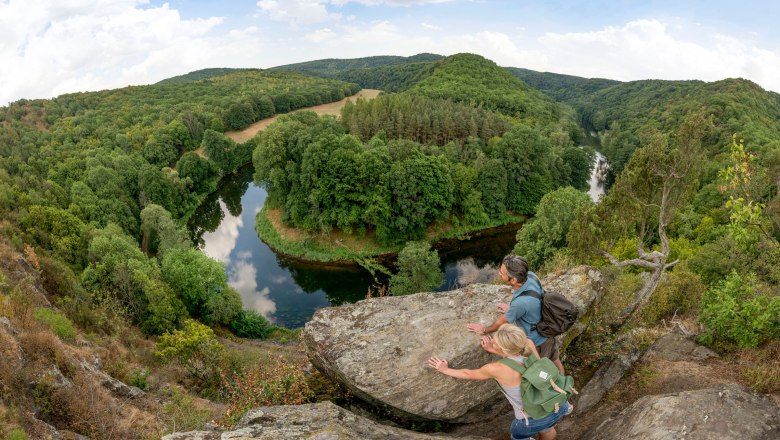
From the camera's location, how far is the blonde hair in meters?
5.52

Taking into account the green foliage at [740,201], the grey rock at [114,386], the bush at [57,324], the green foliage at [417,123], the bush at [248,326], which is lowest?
the bush at [248,326]

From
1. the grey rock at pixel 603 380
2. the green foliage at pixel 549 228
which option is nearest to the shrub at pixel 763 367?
the grey rock at pixel 603 380

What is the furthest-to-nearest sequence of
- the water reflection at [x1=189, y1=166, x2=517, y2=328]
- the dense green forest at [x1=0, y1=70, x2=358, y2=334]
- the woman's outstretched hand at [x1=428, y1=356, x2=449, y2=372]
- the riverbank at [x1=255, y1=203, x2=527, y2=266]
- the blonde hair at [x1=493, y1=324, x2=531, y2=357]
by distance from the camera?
1. the riverbank at [x1=255, y1=203, x2=527, y2=266]
2. the water reflection at [x1=189, y1=166, x2=517, y2=328]
3. the dense green forest at [x1=0, y1=70, x2=358, y2=334]
4. the woman's outstretched hand at [x1=428, y1=356, x2=449, y2=372]
5. the blonde hair at [x1=493, y1=324, x2=531, y2=357]

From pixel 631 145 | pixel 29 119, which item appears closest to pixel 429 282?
pixel 631 145

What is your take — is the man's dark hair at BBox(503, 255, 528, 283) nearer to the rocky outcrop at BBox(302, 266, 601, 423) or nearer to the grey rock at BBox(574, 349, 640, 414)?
the rocky outcrop at BBox(302, 266, 601, 423)

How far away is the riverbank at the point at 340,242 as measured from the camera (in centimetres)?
4100

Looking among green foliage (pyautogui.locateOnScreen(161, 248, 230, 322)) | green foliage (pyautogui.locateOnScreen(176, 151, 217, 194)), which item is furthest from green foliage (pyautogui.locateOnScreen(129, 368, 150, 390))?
green foliage (pyautogui.locateOnScreen(176, 151, 217, 194))

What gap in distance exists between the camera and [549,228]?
31.5 metres

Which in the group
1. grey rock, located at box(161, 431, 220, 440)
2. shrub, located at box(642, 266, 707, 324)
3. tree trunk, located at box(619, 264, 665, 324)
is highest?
tree trunk, located at box(619, 264, 665, 324)

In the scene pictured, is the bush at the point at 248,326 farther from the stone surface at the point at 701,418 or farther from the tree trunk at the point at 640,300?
the stone surface at the point at 701,418

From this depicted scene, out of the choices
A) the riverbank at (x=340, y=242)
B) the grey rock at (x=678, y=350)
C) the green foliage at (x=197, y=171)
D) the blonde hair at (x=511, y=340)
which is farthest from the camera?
the green foliage at (x=197, y=171)

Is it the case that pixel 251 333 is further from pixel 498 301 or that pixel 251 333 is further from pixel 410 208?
pixel 498 301

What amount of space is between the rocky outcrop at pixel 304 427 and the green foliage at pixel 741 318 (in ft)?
19.9

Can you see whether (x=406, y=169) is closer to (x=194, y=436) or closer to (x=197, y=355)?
(x=197, y=355)
